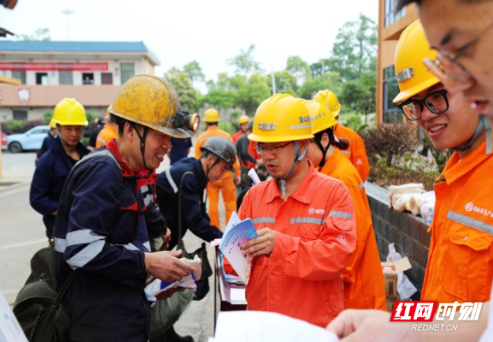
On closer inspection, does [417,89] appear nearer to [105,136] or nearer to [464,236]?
[464,236]

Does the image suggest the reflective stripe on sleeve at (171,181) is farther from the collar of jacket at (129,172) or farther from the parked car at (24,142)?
the parked car at (24,142)

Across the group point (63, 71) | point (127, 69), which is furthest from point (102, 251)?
point (63, 71)

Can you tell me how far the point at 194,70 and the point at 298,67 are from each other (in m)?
18.4

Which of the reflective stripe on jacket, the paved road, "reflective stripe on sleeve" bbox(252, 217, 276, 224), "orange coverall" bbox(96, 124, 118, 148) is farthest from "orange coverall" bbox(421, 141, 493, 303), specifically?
"orange coverall" bbox(96, 124, 118, 148)

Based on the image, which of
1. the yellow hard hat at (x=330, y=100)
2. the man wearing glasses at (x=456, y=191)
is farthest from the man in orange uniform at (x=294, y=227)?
the yellow hard hat at (x=330, y=100)

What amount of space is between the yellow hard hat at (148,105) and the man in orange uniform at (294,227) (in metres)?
0.60

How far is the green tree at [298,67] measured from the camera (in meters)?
87.1

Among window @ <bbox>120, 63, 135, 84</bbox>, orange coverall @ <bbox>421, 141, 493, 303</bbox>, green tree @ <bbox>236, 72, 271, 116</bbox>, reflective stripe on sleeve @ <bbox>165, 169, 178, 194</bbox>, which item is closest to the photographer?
orange coverall @ <bbox>421, 141, 493, 303</bbox>

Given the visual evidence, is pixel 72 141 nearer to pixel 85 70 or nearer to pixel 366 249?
pixel 366 249

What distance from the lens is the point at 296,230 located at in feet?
9.66

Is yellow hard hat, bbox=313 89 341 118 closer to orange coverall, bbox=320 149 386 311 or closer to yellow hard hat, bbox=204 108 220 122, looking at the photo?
orange coverall, bbox=320 149 386 311

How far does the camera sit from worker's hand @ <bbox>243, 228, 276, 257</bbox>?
273cm

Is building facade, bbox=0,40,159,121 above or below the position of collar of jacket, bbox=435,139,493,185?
above

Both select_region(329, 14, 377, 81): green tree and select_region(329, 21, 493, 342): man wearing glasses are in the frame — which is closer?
select_region(329, 21, 493, 342): man wearing glasses
